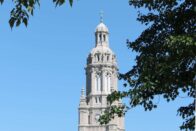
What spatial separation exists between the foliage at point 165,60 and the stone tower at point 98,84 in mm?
76783

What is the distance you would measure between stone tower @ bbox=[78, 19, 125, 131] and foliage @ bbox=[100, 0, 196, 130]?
76783mm

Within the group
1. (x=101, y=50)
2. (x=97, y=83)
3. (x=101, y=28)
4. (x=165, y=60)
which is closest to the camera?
(x=165, y=60)

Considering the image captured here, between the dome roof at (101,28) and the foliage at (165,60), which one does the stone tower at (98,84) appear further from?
the foliage at (165,60)

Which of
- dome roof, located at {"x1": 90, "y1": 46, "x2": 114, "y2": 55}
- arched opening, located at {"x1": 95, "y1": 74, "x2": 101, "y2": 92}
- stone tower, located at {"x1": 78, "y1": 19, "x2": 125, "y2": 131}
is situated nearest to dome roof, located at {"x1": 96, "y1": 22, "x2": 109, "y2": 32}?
stone tower, located at {"x1": 78, "y1": 19, "x2": 125, "y2": 131}

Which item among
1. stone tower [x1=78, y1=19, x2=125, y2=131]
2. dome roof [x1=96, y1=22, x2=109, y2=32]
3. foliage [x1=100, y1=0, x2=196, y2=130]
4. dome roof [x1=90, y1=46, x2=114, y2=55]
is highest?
dome roof [x1=96, y1=22, x2=109, y2=32]

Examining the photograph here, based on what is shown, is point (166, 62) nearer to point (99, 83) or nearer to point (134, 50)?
point (134, 50)

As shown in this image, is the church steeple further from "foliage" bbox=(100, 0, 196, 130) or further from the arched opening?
"foliage" bbox=(100, 0, 196, 130)

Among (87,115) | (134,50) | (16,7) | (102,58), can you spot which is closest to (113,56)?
(102,58)

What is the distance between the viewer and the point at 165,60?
17672 mm

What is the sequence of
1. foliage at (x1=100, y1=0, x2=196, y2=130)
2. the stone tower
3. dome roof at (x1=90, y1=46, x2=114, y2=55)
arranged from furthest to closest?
dome roof at (x1=90, y1=46, x2=114, y2=55) < the stone tower < foliage at (x1=100, y1=0, x2=196, y2=130)

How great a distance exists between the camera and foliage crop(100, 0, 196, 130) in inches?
671

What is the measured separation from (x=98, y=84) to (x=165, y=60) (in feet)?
274

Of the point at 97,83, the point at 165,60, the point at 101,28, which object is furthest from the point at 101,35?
the point at 165,60

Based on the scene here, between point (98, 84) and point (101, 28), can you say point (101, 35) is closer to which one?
point (101, 28)
